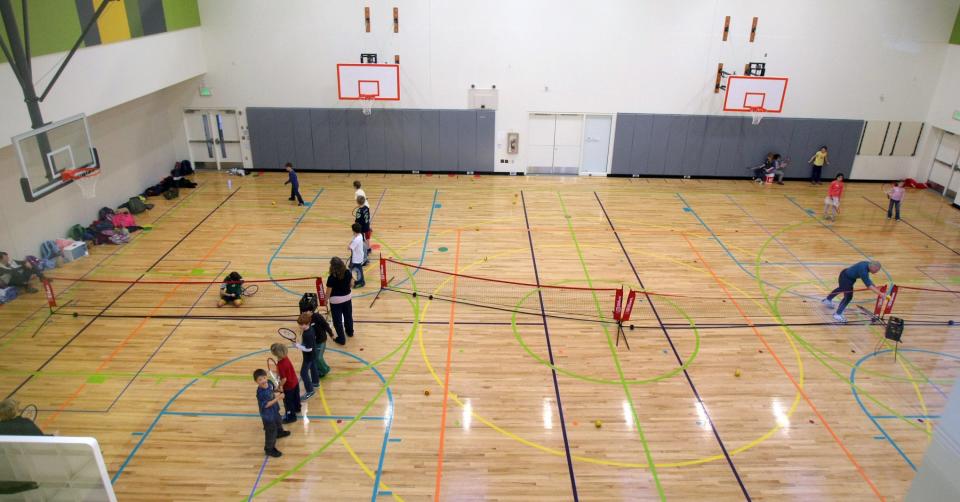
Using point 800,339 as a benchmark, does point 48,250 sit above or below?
above

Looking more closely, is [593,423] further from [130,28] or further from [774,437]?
[130,28]

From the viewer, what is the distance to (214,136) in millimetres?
20891

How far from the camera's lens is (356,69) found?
63.5 feet

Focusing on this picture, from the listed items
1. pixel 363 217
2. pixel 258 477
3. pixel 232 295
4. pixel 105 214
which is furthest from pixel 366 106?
pixel 258 477

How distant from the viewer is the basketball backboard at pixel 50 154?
10.5 metres

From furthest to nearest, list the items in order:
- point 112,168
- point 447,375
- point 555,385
A: point 112,168 < point 447,375 < point 555,385

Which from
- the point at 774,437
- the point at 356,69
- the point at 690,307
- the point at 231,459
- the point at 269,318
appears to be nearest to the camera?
the point at 231,459

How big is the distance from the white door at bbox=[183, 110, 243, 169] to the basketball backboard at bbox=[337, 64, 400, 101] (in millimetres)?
4267

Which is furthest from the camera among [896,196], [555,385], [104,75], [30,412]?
[896,196]

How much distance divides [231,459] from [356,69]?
46.2 ft

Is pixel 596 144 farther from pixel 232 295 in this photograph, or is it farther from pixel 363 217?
pixel 232 295

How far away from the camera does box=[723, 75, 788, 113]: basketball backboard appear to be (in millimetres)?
19547

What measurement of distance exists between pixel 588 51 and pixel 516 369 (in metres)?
13.2

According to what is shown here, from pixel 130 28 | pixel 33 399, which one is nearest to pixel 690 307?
pixel 33 399
